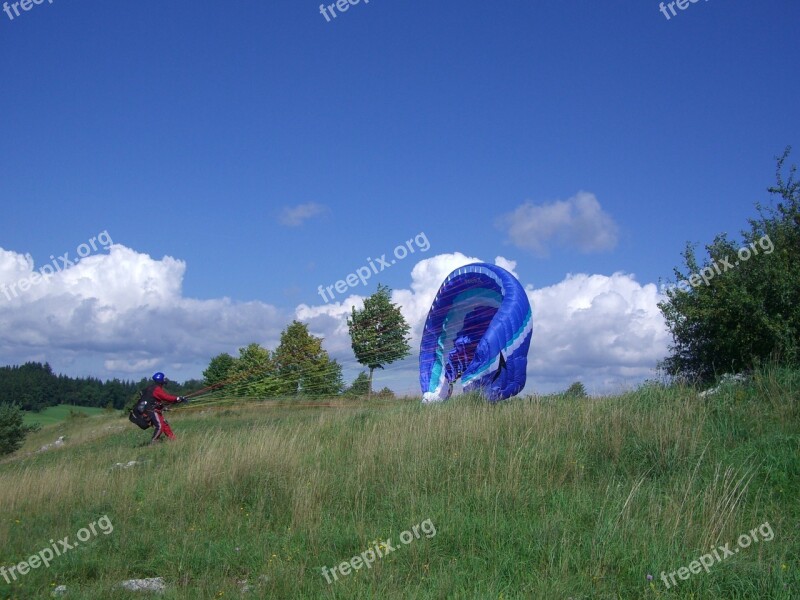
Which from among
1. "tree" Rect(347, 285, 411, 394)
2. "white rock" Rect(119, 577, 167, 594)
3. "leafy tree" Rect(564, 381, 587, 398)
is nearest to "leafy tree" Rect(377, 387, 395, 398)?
"tree" Rect(347, 285, 411, 394)

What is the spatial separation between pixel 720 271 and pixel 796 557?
32.4 ft

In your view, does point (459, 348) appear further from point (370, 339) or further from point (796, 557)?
point (796, 557)

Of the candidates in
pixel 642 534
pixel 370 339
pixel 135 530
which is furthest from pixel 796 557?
pixel 370 339

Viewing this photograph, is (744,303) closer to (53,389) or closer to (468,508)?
(468,508)

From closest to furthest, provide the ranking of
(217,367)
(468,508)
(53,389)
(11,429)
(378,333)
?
(468,508) → (378,333) → (11,429) → (217,367) → (53,389)

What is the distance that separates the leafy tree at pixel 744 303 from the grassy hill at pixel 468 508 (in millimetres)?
3452

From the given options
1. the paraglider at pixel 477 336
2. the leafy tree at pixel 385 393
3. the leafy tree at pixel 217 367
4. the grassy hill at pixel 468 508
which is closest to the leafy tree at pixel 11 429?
the leafy tree at pixel 217 367

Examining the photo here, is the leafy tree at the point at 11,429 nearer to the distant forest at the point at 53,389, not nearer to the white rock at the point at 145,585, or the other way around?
the distant forest at the point at 53,389

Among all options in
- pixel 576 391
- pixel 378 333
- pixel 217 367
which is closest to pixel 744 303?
pixel 576 391

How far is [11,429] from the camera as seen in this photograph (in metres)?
36.4

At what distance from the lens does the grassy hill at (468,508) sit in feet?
16.4

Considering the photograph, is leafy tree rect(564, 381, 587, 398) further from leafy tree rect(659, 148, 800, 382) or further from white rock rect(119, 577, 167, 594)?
white rock rect(119, 577, 167, 594)

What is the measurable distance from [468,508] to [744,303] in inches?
341

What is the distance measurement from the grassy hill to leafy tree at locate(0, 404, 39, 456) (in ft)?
99.8
